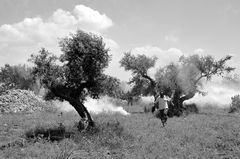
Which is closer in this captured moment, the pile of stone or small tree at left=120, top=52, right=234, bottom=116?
the pile of stone

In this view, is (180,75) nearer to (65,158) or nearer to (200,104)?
(200,104)

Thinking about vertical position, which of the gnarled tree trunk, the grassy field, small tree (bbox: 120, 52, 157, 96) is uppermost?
small tree (bbox: 120, 52, 157, 96)

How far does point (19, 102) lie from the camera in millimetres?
30312

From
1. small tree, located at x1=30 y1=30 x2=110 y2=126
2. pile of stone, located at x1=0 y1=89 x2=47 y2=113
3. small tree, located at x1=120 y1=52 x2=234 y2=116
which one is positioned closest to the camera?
small tree, located at x1=30 y1=30 x2=110 y2=126

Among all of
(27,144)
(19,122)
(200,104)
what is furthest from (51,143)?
(200,104)

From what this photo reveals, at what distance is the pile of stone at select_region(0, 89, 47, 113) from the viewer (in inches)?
1118

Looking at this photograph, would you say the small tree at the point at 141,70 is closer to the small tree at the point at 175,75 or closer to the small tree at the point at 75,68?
A: the small tree at the point at 175,75

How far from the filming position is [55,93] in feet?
52.7

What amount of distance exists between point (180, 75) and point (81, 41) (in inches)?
877

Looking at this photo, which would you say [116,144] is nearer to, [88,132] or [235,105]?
[88,132]

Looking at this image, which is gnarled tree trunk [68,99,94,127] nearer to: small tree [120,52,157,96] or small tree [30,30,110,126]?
small tree [30,30,110,126]

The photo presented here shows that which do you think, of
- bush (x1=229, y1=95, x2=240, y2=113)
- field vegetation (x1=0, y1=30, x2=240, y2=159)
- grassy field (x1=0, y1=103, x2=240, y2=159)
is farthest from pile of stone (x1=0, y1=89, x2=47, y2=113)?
bush (x1=229, y1=95, x2=240, y2=113)

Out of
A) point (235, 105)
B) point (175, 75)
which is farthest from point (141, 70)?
point (235, 105)

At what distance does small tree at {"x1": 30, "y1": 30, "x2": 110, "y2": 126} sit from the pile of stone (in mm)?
14077
